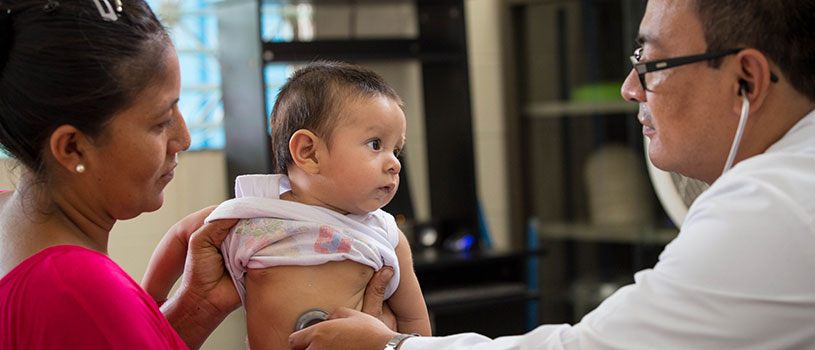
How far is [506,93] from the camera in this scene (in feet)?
13.4

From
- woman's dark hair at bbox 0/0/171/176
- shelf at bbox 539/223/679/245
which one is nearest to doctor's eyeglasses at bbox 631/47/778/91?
woman's dark hair at bbox 0/0/171/176

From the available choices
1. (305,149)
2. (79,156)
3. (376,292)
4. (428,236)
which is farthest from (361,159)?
(428,236)

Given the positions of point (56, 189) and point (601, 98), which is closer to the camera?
point (56, 189)

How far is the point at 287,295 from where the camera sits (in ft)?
4.64

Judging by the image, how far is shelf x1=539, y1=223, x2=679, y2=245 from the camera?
146 inches

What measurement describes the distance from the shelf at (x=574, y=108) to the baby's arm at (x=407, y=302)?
237cm

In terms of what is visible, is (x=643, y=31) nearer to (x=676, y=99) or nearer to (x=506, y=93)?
(x=676, y=99)

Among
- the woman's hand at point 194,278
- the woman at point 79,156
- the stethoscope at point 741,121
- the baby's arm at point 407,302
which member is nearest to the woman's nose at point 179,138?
the woman at point 79,156

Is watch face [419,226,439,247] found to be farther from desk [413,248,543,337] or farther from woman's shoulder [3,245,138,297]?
woman's shoulder [3,245,138,297]

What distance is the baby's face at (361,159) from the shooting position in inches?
56.9

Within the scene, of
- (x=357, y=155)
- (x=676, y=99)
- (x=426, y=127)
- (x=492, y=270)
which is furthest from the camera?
(x=426, y=127)

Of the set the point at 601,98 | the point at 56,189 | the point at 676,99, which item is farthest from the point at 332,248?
the point at 601,98

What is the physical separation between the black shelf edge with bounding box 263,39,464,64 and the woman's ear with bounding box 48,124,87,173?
6.68 feet

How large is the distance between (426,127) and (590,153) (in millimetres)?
→ 828
